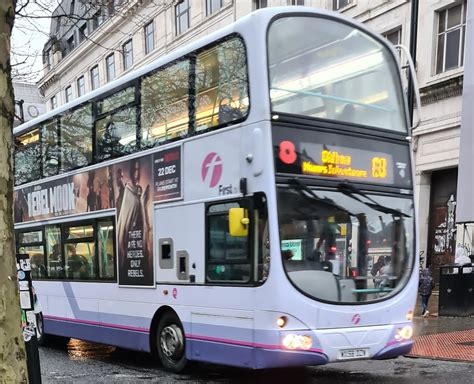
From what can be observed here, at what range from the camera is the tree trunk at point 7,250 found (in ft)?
11.1

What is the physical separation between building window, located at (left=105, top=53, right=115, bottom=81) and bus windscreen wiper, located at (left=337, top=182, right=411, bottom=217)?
34.8 metres

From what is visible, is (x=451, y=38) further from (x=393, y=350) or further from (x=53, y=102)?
(x=53, y=102)

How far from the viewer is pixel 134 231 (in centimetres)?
840

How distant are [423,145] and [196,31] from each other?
15824mm

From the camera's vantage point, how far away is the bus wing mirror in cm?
617

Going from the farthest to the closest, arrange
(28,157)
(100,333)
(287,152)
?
(28,157) → (100,333) → (287,152)

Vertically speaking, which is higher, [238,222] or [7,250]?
[238,222]

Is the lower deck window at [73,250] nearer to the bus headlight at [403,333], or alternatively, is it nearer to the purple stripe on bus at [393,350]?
the purple stripe on bus at [393,350]

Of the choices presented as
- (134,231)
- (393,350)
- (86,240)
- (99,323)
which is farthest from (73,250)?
(393,350)

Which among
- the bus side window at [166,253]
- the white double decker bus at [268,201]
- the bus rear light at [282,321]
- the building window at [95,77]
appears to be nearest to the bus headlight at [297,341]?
the white double decker bus at [268,201]

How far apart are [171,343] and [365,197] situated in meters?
3.32

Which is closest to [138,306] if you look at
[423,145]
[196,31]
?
[423,145]

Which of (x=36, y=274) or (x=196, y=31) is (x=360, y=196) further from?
(x=196, y=31)

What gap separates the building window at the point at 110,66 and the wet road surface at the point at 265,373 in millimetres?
32486
